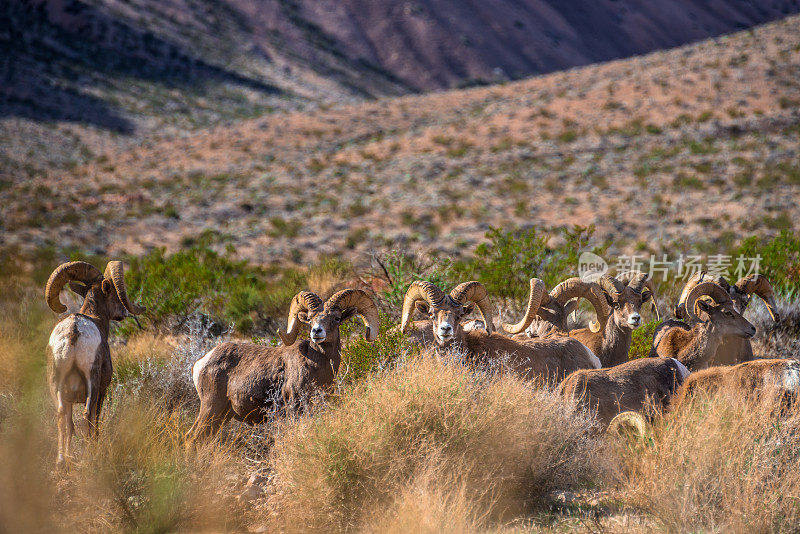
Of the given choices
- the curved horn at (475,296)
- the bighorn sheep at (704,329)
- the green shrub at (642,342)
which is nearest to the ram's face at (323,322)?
the curved horn at (475,296)

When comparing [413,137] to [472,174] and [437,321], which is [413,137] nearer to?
[472,174]

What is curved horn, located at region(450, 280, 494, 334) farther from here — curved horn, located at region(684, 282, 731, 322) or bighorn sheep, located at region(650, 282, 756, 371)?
curved horn, located at region(684, 282, 731, 322)

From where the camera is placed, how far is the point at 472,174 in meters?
30.8

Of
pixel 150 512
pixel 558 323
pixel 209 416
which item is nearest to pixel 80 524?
pixel 150 512

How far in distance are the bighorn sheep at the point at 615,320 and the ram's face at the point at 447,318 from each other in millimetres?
2047

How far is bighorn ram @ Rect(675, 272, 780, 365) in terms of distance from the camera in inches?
311

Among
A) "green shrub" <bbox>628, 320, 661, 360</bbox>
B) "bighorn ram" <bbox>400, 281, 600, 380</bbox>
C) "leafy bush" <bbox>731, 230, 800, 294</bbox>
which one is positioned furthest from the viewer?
"leafy bush" <bbox>731, 230, 800, 294</bbox>

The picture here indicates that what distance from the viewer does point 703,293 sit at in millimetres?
8070

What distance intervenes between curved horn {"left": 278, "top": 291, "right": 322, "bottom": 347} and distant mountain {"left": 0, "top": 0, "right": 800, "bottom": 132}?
45.6 m

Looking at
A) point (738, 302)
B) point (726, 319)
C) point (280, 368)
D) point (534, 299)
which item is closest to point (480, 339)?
point (534, 299)

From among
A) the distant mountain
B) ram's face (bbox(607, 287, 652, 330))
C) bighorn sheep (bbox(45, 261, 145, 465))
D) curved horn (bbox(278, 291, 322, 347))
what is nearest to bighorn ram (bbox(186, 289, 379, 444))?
curved horn (bbox(278, 291, 322, 347))

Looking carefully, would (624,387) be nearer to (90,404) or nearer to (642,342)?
(642,342)

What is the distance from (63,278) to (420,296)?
10.9 feet

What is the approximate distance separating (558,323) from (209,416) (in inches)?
182
